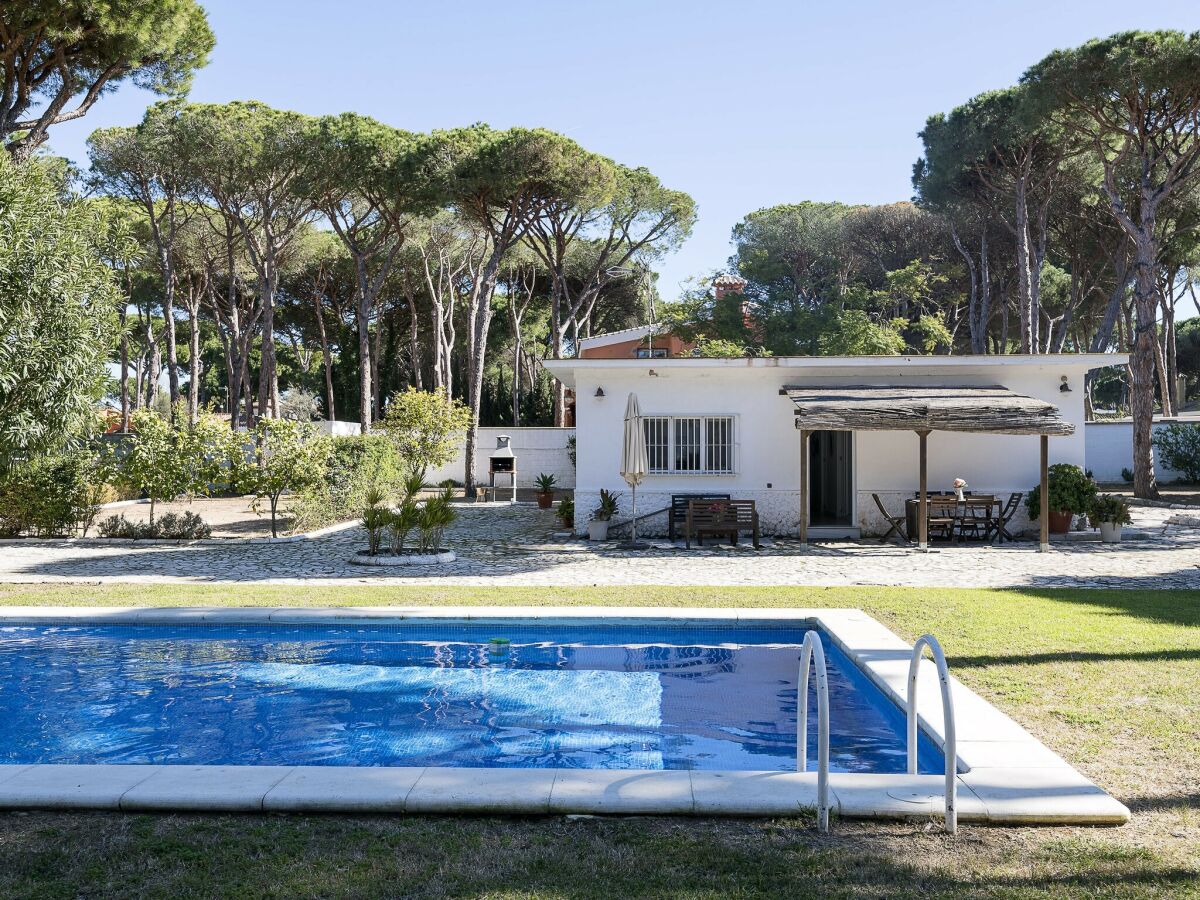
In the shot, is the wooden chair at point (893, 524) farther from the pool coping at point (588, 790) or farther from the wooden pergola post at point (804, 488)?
the pool coping at point (588, 790)

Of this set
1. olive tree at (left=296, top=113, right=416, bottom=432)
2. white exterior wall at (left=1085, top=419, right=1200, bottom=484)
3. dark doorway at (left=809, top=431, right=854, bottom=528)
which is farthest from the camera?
white exterior wall at (left=1085, top=419, right=1200, bottom=484)

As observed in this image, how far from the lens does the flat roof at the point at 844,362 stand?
15953 millimetres

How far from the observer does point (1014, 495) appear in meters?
16.2

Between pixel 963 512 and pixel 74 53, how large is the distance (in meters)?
18.1

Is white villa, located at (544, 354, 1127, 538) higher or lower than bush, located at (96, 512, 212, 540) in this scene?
higher

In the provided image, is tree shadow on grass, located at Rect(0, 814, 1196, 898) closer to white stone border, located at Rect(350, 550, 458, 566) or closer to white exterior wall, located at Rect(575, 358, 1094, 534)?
white stone border, located at Rect(350, 550, 458, 566)

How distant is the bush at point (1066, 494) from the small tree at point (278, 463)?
489 inches

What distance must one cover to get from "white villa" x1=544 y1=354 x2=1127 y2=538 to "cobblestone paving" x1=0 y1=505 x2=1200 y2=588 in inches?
44.4

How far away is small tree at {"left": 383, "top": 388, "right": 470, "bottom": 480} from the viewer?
23.9m

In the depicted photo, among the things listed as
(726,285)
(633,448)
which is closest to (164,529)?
(633,448)

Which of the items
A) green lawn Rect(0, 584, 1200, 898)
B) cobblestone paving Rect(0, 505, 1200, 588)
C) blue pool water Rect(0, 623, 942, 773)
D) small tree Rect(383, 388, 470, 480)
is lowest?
blue pool water Rect(0, 623, 942, 773)

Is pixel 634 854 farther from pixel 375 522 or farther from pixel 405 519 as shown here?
pixel 375 522

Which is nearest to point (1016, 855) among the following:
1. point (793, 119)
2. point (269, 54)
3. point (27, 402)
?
point (27, 402)

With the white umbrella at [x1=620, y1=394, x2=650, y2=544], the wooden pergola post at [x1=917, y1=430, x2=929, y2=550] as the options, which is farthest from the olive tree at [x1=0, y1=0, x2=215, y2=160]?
the wooden pergola post at [x1=917, y1=430, x2=929, y2=550]
